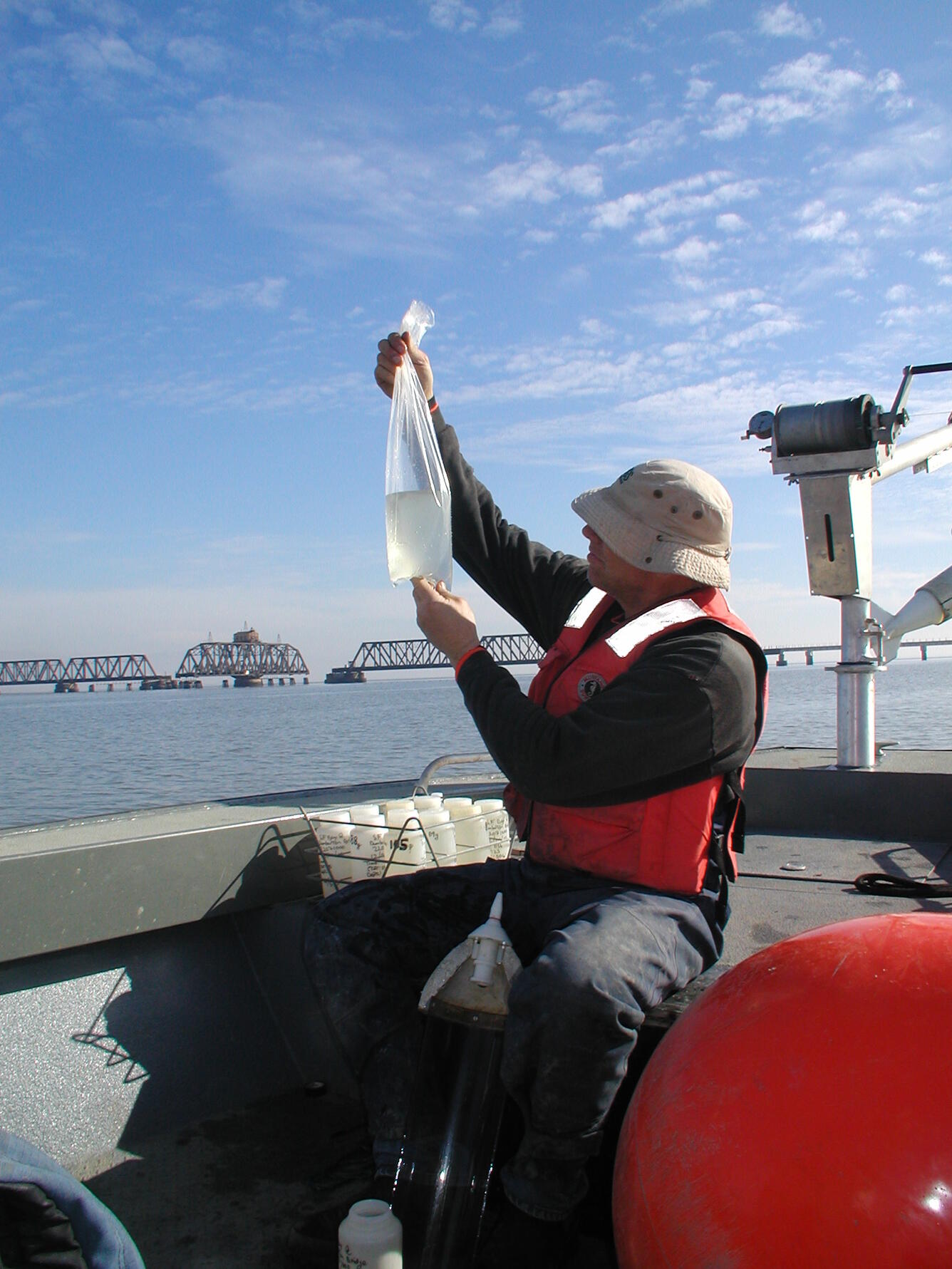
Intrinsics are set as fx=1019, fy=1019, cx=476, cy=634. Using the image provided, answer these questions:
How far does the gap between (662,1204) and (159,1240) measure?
4.87ft

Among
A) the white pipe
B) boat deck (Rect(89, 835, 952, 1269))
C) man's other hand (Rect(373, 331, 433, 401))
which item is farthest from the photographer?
the white pipe

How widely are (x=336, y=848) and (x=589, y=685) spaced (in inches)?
42.8

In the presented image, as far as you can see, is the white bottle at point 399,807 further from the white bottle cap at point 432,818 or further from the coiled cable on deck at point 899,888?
the coiled cable on deck at point 899,888

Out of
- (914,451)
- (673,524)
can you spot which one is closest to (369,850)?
(673,524)

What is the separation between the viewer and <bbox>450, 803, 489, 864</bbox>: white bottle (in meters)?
3.44

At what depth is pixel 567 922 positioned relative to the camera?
7.30ft

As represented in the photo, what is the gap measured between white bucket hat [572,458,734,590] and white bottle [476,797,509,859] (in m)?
1.33

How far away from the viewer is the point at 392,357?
3090 mm

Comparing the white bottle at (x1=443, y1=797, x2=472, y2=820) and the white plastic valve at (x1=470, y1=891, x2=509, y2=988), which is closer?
the white plastic valve at (x1=470, y1=891, x2=509, y2=988)

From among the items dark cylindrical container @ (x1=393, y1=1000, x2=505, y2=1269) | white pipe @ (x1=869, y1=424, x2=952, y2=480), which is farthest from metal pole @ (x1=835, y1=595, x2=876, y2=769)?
dark cylindrical container @ (x1=393, y1=1000, x2=505, y2=1269)

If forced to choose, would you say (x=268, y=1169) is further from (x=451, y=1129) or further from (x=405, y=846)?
(x=405, y=846)

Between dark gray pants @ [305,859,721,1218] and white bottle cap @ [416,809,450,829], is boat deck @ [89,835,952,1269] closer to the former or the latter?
dark gray pants @ [305,859,721,1218]

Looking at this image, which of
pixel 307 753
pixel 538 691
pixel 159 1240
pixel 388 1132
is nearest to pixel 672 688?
pixel 538 691

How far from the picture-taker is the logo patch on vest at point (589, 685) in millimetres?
2549
